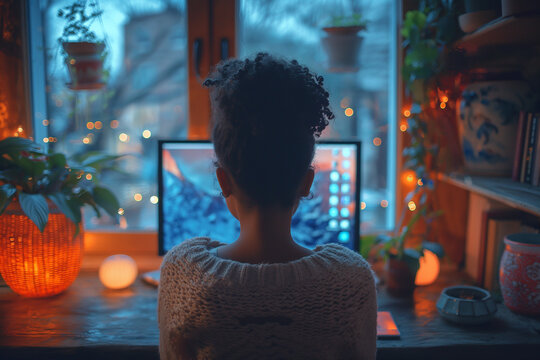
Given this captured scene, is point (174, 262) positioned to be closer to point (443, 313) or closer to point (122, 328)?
point (122, 328)

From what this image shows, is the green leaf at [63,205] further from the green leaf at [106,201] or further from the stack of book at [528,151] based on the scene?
the stack of book at [528,151]

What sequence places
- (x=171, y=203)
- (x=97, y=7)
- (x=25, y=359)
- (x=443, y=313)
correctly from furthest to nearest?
(x=97, y=7) < (x=171, y=203) < (x=443, y=313) < (x=25, y=359)

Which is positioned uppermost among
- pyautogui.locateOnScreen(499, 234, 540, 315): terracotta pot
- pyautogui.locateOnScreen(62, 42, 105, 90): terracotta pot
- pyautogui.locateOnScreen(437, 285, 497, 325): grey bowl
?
pyautogui.locateOnScreen(62, 42, 105, 90): terracotta pot

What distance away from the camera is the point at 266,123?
0.73m

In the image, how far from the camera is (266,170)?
0.76 metres

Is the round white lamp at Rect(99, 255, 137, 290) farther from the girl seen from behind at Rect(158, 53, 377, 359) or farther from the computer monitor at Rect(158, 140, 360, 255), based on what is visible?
the girl seen from behind at Rect(158, 53, 377, 359)

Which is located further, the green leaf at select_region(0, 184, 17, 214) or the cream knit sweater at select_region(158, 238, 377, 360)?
the green leaf at select_region(0, 184, 17, 214)

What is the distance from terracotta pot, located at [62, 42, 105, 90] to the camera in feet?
5.27

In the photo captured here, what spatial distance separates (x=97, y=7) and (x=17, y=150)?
25.7 inches

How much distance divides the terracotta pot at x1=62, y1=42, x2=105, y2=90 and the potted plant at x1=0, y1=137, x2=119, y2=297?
33 centimetres

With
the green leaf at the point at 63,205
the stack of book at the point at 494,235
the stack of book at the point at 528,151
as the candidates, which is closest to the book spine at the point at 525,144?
the stack of book at the point at 528,151

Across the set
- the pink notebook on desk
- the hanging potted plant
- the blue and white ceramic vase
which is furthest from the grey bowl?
the hanging potted plant

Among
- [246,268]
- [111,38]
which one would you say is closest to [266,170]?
[246,268]

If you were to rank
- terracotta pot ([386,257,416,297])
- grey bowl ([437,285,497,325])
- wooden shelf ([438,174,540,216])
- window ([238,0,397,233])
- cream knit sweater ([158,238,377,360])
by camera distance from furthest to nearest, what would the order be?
window ([238,0,397,233]), terracotta pot ([386,257,416,297]), grey bowl ([437,285,497,325]), wooden shelf ([438,174,540,216]), cream knit sweater ([158,238,377,360])
